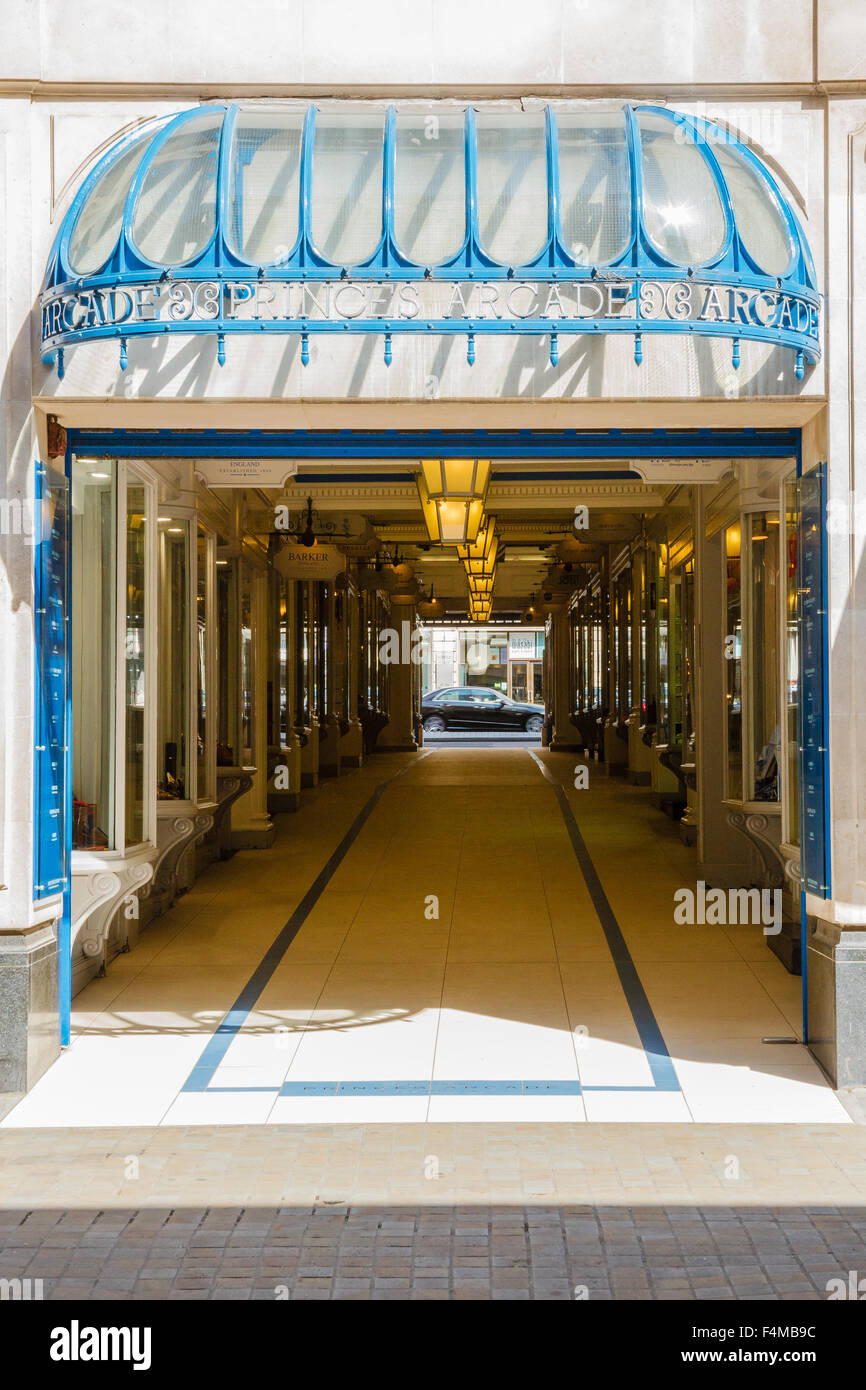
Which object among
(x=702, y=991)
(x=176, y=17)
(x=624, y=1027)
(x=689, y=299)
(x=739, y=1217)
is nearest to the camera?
(x=739, y=1217)

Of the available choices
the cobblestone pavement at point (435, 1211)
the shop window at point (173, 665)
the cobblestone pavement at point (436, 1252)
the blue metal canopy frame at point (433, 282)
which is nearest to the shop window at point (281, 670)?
the shop window at point (173, 665)

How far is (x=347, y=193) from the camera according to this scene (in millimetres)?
5488

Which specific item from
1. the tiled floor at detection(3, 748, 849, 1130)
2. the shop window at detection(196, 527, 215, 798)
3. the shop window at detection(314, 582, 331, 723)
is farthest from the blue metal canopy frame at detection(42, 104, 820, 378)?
the shop window at detection(314, 582, 331, 723)

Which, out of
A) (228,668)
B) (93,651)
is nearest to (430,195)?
(93,651)

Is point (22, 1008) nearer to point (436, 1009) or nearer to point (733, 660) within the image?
point (436, 1009)

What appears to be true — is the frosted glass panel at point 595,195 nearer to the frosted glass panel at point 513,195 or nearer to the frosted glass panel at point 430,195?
the frosted glass panel at point 513,195

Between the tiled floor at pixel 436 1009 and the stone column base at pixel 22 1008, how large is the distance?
0.49ft

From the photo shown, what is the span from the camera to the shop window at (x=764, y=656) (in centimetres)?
831

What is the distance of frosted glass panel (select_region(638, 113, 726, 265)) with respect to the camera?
5.43m

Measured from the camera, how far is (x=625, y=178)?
5453 mm

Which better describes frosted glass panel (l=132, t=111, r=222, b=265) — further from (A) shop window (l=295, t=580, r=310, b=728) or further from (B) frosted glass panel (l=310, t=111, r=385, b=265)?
(A) shop window (l=295, t=580, r=310, b=728)
